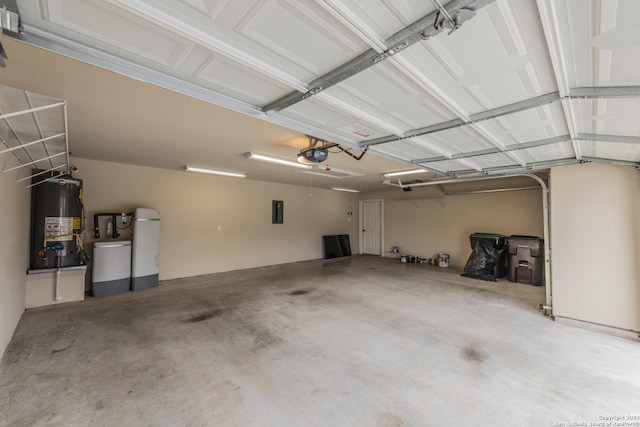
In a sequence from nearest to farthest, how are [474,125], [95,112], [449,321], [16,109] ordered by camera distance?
[16,109] → [474,125] → [95,112] → [449,321]

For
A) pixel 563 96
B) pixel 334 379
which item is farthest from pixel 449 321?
pixel 563 96

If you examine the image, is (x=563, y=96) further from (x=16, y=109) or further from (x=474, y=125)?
(x=16, y=109)

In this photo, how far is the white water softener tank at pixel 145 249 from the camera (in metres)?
4.91

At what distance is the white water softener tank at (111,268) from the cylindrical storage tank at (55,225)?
39 centimetres

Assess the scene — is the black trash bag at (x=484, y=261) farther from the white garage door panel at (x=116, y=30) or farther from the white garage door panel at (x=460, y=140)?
the white garage door panel at (x=116, y=30)

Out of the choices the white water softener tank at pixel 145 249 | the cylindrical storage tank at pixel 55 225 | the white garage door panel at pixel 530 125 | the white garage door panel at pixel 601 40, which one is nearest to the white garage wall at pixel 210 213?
the white water softener tank at pixel 145 249

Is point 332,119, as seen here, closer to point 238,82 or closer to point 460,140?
point 238,82

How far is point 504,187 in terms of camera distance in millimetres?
6633

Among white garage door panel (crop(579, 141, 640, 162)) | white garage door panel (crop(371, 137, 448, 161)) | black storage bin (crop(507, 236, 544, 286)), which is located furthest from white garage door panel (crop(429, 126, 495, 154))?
black storage bin (crop(507, 236, 544, 286))

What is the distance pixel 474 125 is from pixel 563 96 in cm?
68

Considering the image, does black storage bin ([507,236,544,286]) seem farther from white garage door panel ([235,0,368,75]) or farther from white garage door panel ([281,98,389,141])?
white garage door panel ([235,0,368,75])

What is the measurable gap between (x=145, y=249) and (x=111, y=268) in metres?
0.60

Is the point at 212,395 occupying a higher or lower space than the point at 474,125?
lower

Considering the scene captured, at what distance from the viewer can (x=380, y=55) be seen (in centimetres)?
140
